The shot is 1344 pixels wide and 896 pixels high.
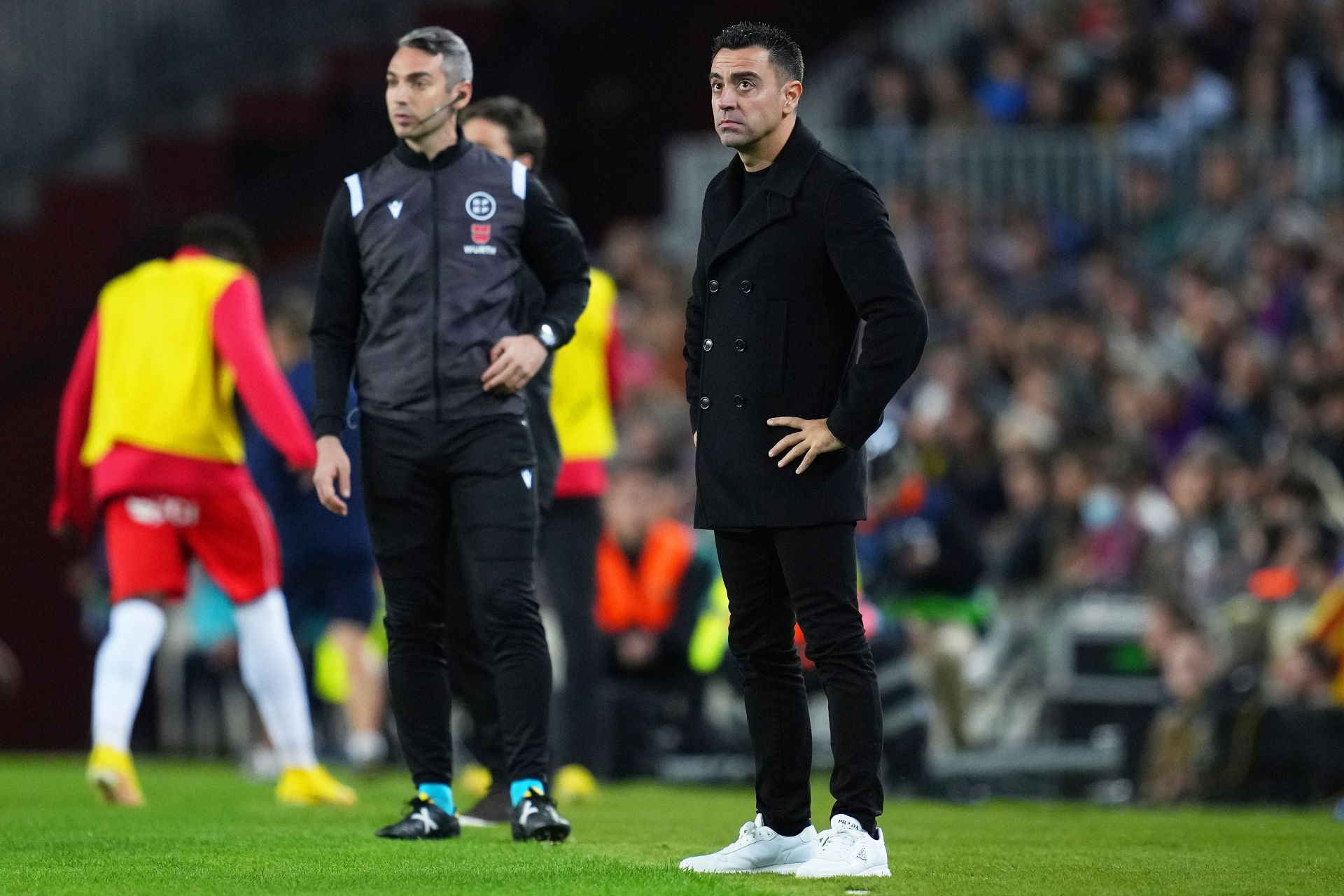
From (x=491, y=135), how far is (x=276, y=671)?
2.39 meters

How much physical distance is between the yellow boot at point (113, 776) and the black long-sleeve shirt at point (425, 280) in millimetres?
2432

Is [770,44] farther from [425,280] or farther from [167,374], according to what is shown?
[167,374]

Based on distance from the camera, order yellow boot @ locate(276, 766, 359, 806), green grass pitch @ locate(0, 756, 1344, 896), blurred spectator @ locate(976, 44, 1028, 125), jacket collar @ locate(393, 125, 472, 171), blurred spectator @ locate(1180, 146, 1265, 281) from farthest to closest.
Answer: blurred spectator @ locate(976, 44, 1028, 125) → blurred spectator @ locate(1180, 146, 1265, 281) → yellow boot @ locate(276, 766, 359, 806) → jacket collar @ locate(393, 125, 472, 171) → green grass pitch @ locate(0, 756, 1344, 896)

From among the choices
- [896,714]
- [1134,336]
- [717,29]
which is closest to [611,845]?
[896,714]

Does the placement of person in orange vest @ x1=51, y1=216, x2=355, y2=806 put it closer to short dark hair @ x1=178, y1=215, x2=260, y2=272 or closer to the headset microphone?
short dark hair @ x1=178, y1=215, x2=260, y2=272

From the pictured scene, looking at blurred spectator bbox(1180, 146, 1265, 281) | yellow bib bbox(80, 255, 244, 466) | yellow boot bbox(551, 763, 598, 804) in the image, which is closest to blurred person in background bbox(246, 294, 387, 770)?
yellow boot bbox(551, 763, 598, 804)

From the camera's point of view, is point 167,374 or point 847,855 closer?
point 847,855

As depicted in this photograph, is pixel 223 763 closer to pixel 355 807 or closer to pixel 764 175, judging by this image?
pixel 355 807

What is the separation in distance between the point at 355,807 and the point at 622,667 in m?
3.66

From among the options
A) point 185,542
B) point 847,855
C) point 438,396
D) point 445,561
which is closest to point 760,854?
point 847,855

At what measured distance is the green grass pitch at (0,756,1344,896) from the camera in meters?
6.07

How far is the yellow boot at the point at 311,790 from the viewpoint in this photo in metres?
9.35

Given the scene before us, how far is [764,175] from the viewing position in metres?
6.45

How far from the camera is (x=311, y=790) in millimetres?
9391
